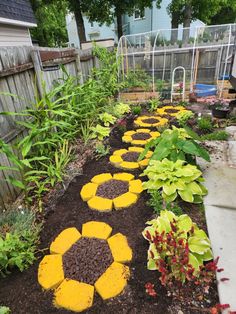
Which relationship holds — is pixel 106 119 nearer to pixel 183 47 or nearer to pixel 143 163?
pixel 143 163

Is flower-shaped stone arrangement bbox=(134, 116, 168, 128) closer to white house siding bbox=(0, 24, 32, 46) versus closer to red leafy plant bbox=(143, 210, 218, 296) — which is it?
red leafy plant bbox=(143, 210, 218, 296)

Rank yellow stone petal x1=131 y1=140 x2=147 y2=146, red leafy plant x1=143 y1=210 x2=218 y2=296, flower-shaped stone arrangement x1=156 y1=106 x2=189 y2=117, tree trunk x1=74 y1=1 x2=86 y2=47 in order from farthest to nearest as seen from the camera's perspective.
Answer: tree trunk x1=74 y1=1 x2=86 y2=47 < flower-shaped stone arrangement x1=156 y1=106 x2=189 y2=117 < yellow stone petal x1=131 y1=140 x2=147 y2=146 < red leafy plant x1=143 y1=210 x2=218 y2=296

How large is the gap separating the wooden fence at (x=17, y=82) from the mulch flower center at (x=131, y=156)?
4.23 ft

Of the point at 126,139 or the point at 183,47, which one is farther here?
the point at 183,47

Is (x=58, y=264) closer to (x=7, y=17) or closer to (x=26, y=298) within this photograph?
(x=26, y=298)

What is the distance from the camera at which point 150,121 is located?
13.5 feet

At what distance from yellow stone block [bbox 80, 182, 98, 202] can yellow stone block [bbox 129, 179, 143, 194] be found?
38 cm

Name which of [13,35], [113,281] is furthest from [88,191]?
[13,35]

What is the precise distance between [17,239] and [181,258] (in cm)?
112

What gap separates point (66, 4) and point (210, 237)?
1363cm

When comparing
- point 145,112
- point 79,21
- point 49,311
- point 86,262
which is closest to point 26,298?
point 49,311

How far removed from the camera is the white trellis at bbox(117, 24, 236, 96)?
5.46 metres

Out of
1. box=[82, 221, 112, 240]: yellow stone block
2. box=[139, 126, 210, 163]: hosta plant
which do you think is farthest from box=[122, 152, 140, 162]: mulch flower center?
box=[82, 221, 112, 240]: yellow stone block

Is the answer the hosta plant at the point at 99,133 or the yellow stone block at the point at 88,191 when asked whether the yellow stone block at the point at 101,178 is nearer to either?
the yellow stone block at the point at 88,191
